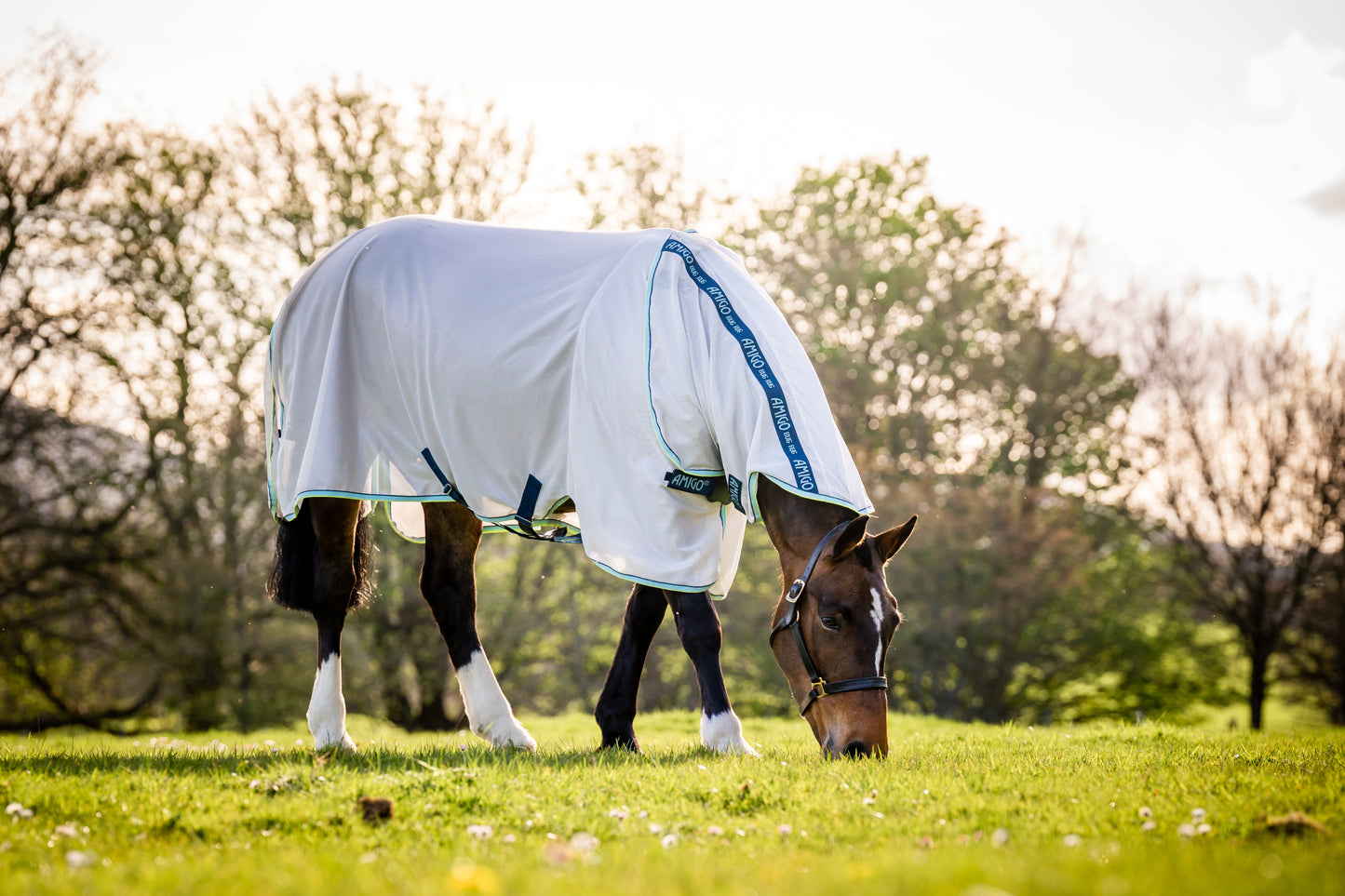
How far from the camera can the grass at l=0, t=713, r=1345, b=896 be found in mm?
2377

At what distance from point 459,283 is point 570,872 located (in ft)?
13.0

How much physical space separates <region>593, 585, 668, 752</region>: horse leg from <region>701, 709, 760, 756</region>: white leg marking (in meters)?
0.45

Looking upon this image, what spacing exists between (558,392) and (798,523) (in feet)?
5.11

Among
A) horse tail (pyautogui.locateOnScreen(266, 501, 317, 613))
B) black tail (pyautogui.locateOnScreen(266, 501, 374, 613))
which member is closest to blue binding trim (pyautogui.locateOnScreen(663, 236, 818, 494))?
black tail (pyautogui.locateOnScreen(266, 501, 374, 613))

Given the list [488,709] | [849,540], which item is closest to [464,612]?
[488,709]

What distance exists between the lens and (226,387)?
17172mm

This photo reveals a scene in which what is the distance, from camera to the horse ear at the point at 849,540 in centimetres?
438

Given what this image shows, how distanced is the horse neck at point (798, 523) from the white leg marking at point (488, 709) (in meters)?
1.91

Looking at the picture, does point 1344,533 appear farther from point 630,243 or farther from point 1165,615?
point 630,243

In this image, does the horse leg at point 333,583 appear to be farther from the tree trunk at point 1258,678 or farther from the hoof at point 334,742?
the tree trunk at point 1258,678

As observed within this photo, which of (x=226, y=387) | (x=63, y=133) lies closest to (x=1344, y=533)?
(x=226, y=387)

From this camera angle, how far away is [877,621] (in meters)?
4.43

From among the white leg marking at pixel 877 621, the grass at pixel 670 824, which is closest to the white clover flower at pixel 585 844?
the grass at pixel 670 824

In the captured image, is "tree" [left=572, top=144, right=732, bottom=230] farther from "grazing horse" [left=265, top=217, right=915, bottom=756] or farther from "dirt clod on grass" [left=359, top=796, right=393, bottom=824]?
"dirt clod on grass" [left=359, top=796, right=393, bottom=824]
